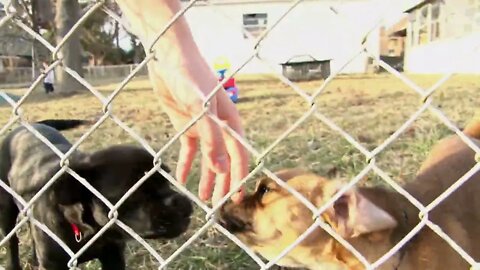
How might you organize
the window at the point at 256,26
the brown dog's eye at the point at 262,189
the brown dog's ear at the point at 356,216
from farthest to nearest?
the brown dog's eye at the point at 262,189
the brown dog's ear at the point at 356,216
the window at the point at 256,26

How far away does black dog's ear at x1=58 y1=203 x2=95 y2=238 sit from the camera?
2713 millimetres

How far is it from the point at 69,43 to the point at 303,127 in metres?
7.01

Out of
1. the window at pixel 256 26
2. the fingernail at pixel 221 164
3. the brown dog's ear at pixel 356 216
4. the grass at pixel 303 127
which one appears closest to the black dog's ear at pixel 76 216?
the grass at pixel 303 127

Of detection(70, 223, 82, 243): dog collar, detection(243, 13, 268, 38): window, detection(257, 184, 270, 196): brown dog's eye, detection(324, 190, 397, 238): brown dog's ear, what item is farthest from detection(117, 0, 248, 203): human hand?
detection(70, 223, 82, 243): dog collar

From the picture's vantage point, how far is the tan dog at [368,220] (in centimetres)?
211

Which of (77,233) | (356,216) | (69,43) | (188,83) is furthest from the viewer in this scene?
(69,43)

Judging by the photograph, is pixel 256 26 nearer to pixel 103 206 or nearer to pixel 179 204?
pixel 179 204

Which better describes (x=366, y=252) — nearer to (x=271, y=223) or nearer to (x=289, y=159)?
(x=271, y=223)

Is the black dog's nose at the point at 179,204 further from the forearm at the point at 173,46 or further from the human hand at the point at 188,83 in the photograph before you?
the forearm at the point at 173,46

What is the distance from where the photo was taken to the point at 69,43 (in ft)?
39.3

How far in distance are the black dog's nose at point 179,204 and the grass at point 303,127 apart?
0.38m

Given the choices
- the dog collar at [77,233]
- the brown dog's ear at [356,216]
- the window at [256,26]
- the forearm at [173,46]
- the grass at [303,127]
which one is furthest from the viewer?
the grass at [303,127]

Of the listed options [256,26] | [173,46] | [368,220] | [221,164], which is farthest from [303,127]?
[173,46]

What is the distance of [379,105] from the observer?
8555 millimetres
